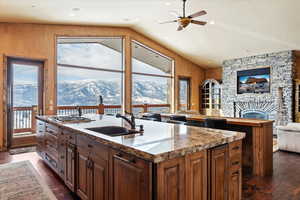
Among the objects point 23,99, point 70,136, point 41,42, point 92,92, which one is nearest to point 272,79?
point 92,92

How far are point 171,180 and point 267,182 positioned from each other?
8.44 feet

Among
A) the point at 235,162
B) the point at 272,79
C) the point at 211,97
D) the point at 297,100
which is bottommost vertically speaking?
the point at 235,162

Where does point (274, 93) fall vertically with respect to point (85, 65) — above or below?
below

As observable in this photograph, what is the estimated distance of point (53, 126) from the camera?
10.7 feet

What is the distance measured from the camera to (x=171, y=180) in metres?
1.44

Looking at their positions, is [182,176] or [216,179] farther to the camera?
[216,179]

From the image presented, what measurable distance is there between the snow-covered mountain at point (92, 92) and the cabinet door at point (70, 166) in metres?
3.74

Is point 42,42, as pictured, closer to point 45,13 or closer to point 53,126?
point 45,13

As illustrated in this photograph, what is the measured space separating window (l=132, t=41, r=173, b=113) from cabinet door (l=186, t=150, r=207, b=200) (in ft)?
20.5

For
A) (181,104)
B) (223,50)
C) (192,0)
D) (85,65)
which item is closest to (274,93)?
(223,50)

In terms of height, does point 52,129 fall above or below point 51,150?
above

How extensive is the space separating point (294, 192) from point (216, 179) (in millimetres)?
1889

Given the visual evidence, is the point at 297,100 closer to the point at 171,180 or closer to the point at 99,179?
the point at 171,180

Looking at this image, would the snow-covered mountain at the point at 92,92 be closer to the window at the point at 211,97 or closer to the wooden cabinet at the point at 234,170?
the window at the point at 211,97
